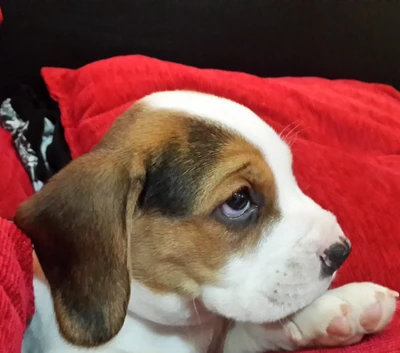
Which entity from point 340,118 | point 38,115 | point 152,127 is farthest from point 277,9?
point 152,127

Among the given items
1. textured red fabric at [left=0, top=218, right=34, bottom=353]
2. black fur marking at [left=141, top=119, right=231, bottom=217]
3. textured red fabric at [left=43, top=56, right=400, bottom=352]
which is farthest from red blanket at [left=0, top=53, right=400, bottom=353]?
textured red fabric at [left=0, top=218, right=34, bottom=353]

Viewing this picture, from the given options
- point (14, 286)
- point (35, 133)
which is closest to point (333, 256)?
point (14, 286)

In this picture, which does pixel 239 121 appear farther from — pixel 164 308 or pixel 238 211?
pixel 164 308

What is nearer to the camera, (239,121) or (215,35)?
(239,121)

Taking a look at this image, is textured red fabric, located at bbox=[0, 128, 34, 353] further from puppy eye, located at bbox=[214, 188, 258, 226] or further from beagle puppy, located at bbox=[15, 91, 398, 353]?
puppy eye, located at bbox=[214, 188, 258, 226]

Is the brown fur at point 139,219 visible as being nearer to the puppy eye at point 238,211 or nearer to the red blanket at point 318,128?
the puppy eye at point 238,211

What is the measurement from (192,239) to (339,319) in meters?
0.30

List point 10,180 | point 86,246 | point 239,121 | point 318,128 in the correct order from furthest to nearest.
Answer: point 318,128, point 10,180, point 239,121, point 86,246

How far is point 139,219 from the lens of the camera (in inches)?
47.4

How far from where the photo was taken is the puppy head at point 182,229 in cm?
113

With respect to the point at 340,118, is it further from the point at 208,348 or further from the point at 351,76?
the point at 208,348

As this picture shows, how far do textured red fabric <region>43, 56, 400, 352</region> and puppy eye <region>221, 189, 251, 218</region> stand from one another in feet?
1.91

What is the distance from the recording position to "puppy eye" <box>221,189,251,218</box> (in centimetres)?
117

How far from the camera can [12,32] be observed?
2.22 metres
